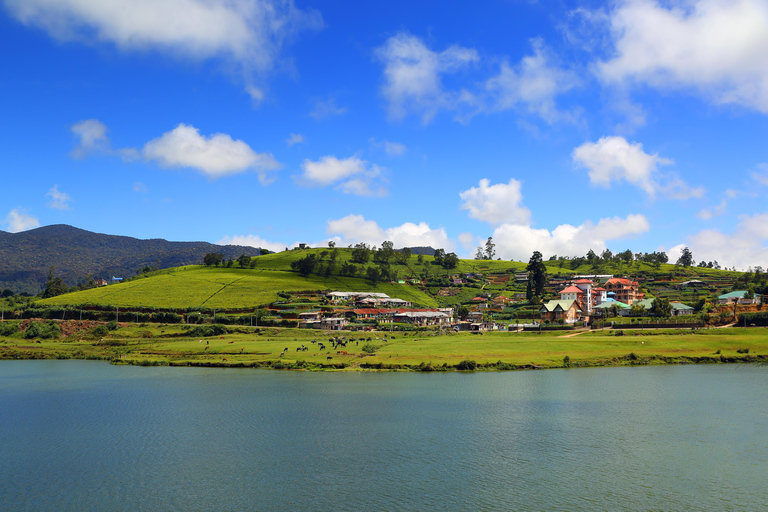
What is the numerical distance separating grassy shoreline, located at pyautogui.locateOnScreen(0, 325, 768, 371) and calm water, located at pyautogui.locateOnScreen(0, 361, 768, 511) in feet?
37.9

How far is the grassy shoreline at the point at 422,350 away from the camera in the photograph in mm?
83375

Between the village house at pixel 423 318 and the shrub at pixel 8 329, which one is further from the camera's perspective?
the village house at pixel 423 318

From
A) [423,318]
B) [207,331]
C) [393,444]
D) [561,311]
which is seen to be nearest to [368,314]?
[423,318]

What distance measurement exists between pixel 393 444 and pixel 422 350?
170 ft

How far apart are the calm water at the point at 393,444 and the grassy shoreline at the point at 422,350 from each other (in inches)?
455

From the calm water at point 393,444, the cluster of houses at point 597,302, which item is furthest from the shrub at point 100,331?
the cluster of houses at point 597,302

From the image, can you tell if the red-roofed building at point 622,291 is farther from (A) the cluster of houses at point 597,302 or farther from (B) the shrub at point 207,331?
(B) the shrub at point 207,331

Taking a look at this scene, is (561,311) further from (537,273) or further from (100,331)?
(100,331)

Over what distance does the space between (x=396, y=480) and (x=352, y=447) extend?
8071 mm

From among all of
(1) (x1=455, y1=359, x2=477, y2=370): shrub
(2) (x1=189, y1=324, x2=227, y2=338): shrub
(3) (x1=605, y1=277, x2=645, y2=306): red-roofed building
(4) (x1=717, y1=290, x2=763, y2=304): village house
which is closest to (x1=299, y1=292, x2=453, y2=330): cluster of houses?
(2) (x1=189, y1=324, x2=227, y2=338): shrub

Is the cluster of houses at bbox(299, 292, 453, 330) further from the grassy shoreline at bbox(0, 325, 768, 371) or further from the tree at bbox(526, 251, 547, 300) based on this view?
the tree at bbox(526, 251, 547, 300)

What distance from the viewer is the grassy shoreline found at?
8338 cm

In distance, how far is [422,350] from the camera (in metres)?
94.9

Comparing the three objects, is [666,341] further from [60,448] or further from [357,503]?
[60,448]
